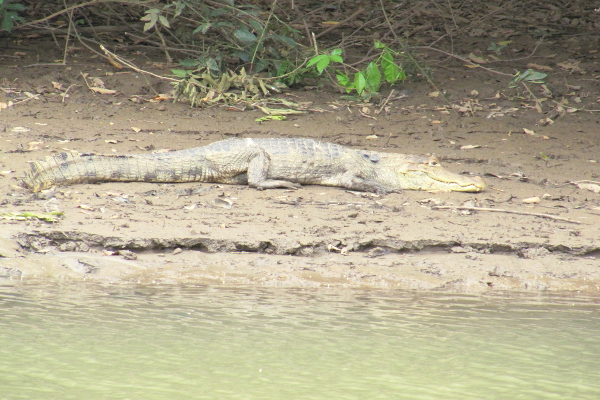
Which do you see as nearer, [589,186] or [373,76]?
[589,186]

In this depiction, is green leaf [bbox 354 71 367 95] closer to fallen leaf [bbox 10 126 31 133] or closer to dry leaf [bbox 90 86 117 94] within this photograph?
dry leaf [bbox 90 86 117 94]

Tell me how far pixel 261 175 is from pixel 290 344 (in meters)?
3.21

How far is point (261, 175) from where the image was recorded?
641cm

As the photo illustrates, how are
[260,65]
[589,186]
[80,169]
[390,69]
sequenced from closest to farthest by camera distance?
[80,169]
[589,186]
[390,69]
[260,65]

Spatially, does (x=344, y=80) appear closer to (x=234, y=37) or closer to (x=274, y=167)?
(x=234, y=37)

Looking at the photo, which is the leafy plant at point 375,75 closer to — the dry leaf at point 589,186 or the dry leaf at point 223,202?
the dry leaf at point 589,186

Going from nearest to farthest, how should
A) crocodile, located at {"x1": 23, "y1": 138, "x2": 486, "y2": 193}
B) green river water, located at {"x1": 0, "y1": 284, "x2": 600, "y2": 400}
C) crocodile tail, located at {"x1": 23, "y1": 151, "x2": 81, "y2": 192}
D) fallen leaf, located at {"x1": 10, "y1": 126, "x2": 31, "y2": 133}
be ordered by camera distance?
green river water, located at {"x1": 0, "y1": 284, "x2": 600, "y2": 400}, crocodile tail, located at {"x1": 23, "y1": 151, "x2": 81, "y2": 192}, crocodile, located at {"x1": 23, "y1": 138, "x2": 486, "y2": 193}, fallen leaf, located at {"x1": 10, "y1": 126, "x2": 31, "y2": 133}

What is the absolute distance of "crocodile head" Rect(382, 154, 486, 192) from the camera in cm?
641

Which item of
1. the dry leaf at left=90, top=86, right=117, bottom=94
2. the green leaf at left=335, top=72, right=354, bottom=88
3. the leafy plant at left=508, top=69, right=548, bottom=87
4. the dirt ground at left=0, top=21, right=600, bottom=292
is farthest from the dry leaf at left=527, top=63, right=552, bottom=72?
the dry leaf at left=90, top=86, right=117, bottom=94

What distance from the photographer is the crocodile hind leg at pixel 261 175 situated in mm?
6391

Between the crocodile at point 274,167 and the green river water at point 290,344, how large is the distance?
2026mm

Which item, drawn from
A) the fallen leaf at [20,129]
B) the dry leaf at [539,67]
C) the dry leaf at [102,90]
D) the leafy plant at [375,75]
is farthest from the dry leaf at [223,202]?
the dry leaf at [539,67]

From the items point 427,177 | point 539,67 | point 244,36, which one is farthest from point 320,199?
point 539,67

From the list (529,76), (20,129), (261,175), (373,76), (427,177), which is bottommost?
(20,129)
